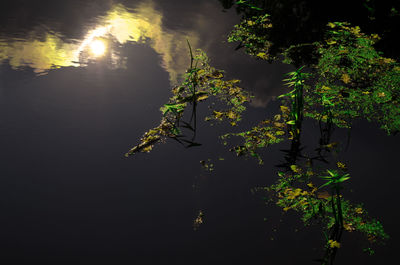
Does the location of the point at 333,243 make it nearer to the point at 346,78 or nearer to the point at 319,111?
the point at 319,111

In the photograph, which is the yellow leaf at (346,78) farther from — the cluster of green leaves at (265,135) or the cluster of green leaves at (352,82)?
the cluster of green leaves at (265,135)

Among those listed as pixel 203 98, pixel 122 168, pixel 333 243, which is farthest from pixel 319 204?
pixel 122 168

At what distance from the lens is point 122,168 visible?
4.07 m

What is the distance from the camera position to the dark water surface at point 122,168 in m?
3.54

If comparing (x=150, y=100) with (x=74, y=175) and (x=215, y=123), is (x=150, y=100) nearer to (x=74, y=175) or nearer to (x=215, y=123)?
(x=215, y=123)

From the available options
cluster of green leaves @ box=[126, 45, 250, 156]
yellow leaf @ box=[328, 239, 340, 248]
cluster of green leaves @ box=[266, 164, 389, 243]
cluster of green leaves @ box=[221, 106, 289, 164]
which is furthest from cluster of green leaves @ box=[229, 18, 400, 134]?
yellow leaf @ box=[328, 239, 340, 248]

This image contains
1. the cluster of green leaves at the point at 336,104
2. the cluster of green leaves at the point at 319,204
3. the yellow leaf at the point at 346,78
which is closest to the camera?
the cluster of green leaves at the point at 319,204

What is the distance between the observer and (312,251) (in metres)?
3.46

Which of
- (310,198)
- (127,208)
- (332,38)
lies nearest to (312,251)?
(310,198)

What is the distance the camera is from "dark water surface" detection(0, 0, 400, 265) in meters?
3.54

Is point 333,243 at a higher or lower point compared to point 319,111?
lower

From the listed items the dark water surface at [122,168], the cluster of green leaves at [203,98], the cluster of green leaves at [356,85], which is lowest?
the dark water surface at [122,168]

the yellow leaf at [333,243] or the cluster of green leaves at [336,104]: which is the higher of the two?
the cluster of green leaves at [336,104]

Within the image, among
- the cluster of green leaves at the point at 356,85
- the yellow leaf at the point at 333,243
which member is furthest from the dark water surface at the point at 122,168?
the yellow leaf at the point at 333,243
